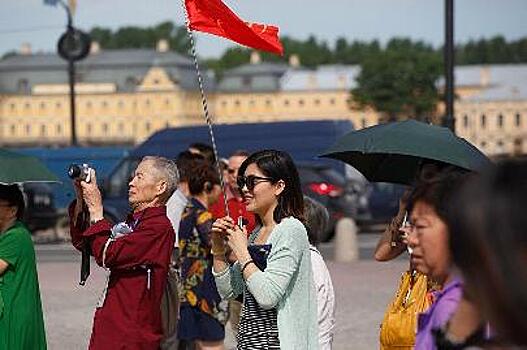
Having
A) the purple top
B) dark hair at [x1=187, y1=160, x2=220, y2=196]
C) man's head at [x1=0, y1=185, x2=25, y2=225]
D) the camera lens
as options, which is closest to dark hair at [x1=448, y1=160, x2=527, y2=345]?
the purple top

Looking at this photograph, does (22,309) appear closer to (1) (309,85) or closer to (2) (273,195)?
(2) (273,195)

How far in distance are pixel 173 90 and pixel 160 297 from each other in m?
131

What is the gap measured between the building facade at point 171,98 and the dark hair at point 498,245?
132080 millimetres

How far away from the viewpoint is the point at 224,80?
151 meters

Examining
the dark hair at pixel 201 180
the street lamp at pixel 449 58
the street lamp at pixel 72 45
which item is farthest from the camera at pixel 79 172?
the street lamp at pixel 72 45

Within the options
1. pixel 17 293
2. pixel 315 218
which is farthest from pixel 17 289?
pixel 315 218

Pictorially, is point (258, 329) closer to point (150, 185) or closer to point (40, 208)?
point (150, 185)

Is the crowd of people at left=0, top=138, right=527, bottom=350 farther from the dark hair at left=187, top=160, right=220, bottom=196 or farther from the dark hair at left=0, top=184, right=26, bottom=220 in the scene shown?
the dark hair at left=187, top=160, right=220, bottom=196

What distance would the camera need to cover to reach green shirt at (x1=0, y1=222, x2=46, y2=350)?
6801 mm

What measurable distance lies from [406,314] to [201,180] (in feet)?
12.2

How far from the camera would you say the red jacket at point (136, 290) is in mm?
6145

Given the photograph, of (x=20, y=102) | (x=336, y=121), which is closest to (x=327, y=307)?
(x=336, y=121)

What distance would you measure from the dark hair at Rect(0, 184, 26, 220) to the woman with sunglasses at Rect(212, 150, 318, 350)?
172cm

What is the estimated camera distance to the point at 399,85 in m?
135
